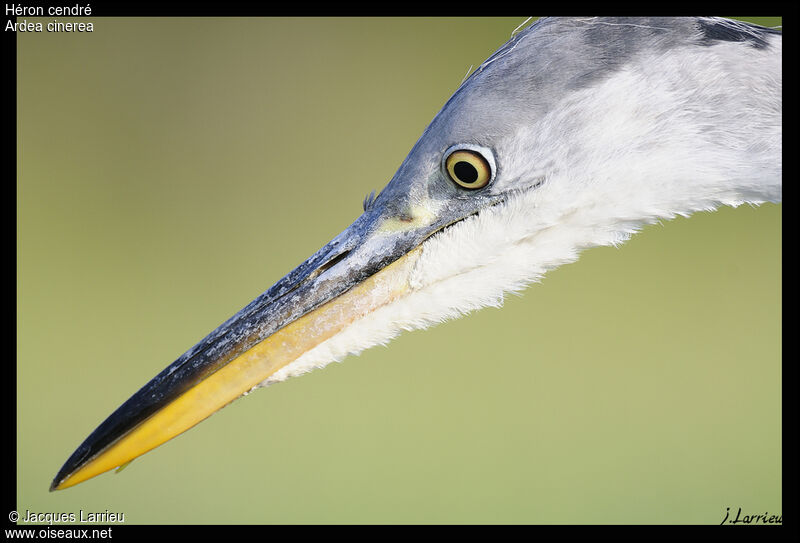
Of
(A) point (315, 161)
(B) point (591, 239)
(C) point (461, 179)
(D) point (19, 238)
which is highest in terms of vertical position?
(C) point (461, 179)

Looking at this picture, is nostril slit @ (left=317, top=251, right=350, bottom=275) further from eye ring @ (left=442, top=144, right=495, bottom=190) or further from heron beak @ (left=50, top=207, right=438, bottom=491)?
eye ring @ (left=442, top=144, right=495, bottom=190)

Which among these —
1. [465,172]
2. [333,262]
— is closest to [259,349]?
[333,262]

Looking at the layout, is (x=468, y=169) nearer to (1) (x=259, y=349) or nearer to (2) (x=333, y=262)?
(2) (x=333, y=262)

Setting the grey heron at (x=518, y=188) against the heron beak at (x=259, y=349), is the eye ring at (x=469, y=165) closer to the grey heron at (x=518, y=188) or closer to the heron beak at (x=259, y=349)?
the grey heron at (x=518, y=188)

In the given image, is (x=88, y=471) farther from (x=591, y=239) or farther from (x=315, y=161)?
(x=315, y=161)

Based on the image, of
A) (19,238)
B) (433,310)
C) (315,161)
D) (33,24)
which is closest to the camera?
(433,310)

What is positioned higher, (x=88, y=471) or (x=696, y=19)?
(x=696, y=19)

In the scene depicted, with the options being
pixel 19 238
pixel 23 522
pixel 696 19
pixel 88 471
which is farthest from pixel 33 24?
pixel 696 19

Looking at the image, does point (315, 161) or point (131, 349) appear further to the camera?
point (315, 161)
